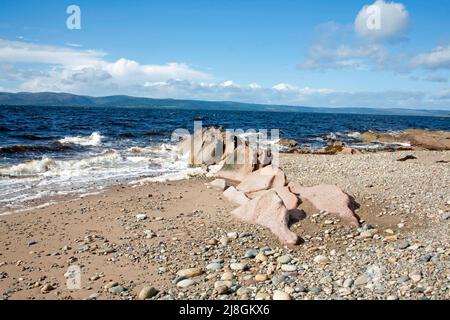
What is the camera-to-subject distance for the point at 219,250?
8047mm

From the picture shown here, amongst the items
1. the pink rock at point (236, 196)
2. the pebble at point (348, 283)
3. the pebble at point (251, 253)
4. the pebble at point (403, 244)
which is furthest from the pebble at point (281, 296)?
the pink rock at point (236, 196)

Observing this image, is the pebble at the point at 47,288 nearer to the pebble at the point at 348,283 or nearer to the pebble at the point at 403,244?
the pebble at the point at 348,283

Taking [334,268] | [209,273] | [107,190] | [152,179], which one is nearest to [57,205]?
[107,190]

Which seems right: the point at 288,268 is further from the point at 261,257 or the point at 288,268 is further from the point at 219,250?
the point at 219,250

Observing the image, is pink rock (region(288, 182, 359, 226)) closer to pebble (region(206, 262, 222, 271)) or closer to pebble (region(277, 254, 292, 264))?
pebble (region(277, 254, 292, 264))

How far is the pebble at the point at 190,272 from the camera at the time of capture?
22.8ft

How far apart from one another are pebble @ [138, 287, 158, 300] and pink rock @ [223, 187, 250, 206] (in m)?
5.27

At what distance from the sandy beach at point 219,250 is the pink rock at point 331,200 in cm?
25

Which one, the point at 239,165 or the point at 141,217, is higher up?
the point at 239,165

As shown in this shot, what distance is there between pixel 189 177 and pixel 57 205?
615 centimetres

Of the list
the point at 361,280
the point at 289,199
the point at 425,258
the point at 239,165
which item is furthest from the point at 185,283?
the point at 239,165

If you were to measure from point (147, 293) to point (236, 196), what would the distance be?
19.1ft
